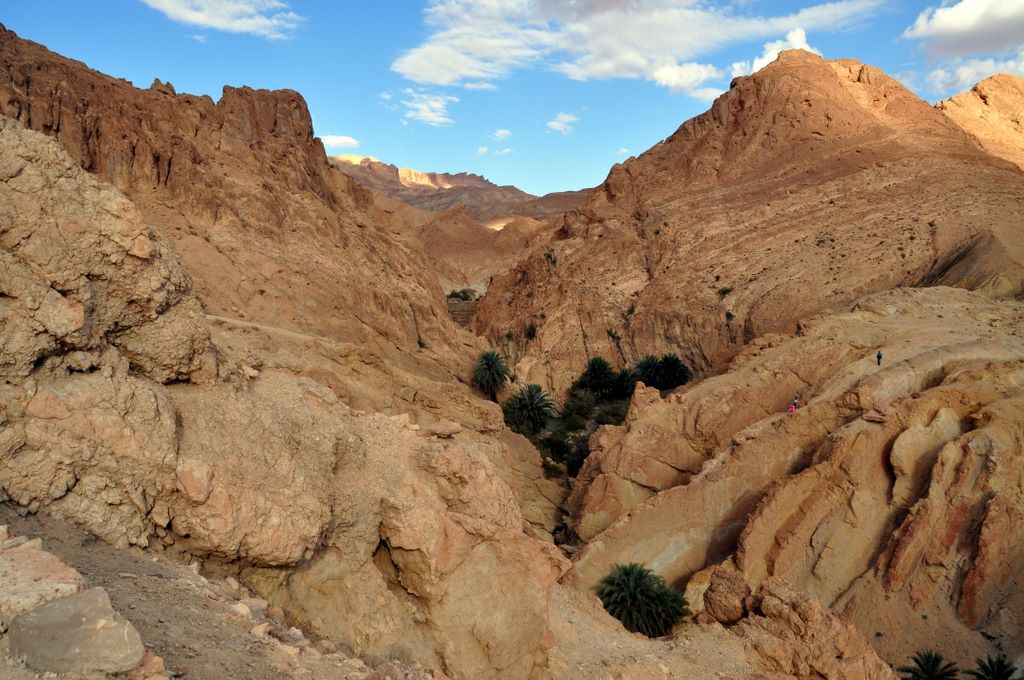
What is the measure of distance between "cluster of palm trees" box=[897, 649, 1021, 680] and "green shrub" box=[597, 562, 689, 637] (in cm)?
400

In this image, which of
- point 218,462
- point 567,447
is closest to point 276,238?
point 567,447

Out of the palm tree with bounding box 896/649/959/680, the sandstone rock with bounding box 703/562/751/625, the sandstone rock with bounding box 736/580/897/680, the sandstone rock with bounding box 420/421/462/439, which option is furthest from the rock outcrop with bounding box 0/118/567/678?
the palm tree with bounding box 896/649/959/680

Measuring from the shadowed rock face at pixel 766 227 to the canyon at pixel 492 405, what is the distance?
212 millimetres

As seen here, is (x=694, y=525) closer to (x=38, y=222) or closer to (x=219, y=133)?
(x=38, y=222)

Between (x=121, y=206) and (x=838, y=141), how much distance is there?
42417mm

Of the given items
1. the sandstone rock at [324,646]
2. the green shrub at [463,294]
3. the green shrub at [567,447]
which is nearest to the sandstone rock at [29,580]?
the sandstone rock at [324,646]

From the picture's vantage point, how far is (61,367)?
660cm

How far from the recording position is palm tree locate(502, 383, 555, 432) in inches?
1236

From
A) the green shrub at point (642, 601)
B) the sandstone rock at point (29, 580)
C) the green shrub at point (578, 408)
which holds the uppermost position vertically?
the sandstone rock at point (29, 580)

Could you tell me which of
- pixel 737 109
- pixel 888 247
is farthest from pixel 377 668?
pixel 737 109

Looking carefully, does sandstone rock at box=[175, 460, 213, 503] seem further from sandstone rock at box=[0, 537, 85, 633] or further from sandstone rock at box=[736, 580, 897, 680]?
sandstone rock at box=[736, 580, 897, 680]

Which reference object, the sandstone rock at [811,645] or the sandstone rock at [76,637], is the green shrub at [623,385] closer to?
the sandstone rock at [811,645]

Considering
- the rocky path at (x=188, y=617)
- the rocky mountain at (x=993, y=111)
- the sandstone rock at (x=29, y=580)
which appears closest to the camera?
the sandstone rock at (x=29, y=580)

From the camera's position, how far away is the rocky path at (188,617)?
496 cm
